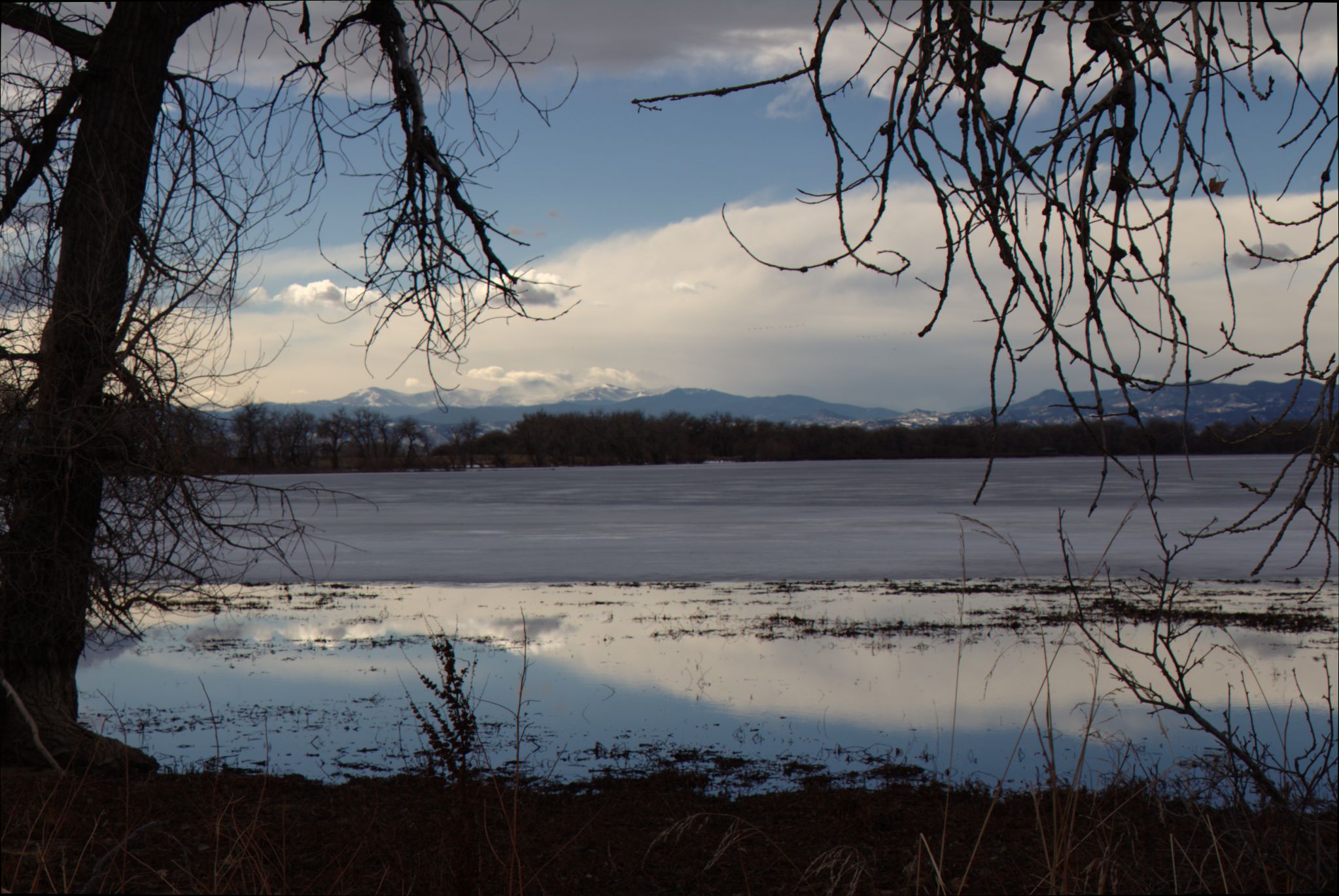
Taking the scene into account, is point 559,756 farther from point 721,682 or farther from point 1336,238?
point 1336,238

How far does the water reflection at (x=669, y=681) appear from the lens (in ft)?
30.6

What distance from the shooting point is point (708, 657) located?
13273 mm

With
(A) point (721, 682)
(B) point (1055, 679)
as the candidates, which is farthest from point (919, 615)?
(A) point (721, 682)

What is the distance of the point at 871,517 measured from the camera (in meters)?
37.5

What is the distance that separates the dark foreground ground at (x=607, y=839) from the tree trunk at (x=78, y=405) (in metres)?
0.81

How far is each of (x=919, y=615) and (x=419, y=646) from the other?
7.31m

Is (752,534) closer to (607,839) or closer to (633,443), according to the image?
(607,839)

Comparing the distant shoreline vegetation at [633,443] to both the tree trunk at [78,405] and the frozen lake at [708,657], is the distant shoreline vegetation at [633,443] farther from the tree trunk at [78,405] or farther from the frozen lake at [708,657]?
the tree trunk at [78,405]

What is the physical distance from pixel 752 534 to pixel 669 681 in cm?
2008

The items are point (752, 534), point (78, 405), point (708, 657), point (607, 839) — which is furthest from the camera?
point (752, 534)

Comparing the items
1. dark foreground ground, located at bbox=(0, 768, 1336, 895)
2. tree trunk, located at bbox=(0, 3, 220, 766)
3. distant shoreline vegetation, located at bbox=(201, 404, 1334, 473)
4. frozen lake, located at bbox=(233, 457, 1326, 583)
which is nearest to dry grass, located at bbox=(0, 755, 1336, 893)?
dark foreground ground, located at bbox=(0, 768, 1336, 895)

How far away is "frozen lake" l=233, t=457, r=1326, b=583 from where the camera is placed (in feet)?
74.5

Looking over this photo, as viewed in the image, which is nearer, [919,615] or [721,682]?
[721,682]

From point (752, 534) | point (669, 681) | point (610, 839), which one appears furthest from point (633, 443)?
point (610, 839)
